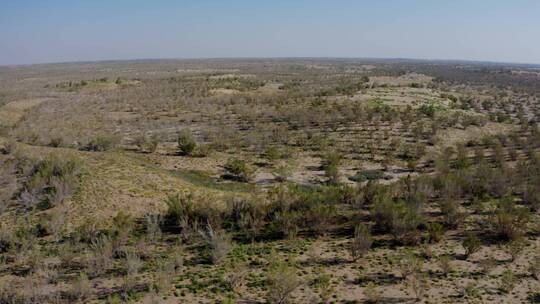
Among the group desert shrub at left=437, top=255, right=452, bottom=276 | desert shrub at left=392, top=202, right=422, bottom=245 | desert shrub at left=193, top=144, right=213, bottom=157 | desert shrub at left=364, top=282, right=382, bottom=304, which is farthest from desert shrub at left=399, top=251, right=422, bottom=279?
desert shrub at left=193, top=144, right=213, bottom=157

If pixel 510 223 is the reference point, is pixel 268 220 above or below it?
below

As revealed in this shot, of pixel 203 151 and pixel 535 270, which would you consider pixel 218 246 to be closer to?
pixel 535 270

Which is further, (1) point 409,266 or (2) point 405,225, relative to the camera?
(2) point 405,225

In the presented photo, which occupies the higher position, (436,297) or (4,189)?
(4,189)

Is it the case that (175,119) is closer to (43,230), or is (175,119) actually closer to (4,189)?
(4,189)

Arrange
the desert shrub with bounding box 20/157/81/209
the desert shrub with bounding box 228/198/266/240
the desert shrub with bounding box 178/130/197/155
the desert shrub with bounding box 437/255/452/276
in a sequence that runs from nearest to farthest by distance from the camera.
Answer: the desert shrub with bounding box 437/255/452/276, the desert shrub with bounding box 228/198/266/240, the desert shrub with bounding box 20/157/81/209, the desert shrub with bounding box 178/130/197/155

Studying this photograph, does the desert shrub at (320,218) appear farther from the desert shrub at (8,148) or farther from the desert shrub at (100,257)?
the desert shrub at (8,148)

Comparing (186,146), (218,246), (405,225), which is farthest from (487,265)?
(186,146)

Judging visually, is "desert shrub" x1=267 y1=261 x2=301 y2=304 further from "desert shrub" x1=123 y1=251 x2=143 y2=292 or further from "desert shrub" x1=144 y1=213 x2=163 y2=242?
"desert shrub" x1=144 y1=213 x2=163 y2=242

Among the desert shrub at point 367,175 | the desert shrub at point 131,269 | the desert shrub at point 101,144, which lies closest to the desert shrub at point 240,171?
the desert shrub at point 367,175

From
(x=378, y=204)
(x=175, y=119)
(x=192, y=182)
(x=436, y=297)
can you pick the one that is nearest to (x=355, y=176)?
(x=378, y=204)

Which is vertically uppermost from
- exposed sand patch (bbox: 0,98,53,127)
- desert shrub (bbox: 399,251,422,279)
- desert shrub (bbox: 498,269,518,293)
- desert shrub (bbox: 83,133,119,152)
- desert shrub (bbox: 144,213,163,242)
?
exposed sand patch (bbox: 0,98,53,127)
